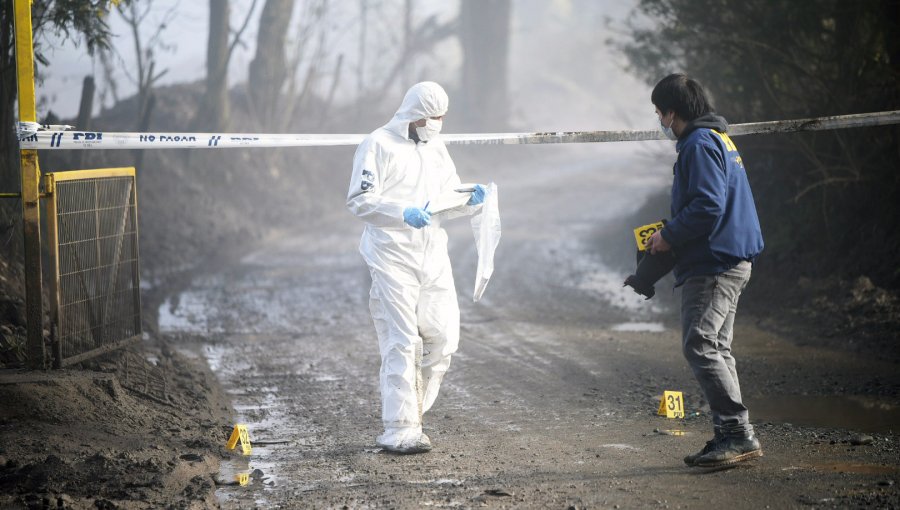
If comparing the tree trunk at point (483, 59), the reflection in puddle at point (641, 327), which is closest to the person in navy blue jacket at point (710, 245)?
the reflection in puddle at point (641, 327)

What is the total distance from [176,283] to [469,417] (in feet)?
23.9

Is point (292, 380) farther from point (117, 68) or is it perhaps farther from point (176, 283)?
point (117, 68)

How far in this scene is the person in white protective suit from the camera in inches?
246

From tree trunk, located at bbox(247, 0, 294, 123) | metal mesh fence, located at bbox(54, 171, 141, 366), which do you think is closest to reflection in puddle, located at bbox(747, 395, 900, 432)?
metal mesh fence, located at bbox(54, 171, 141, 366)

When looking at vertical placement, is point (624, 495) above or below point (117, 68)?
below

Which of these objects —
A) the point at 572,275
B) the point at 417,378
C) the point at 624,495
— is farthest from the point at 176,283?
the point at 624,495

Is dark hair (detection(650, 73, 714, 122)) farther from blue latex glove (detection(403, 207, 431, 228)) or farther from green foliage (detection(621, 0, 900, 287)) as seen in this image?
green foliage (detection(621, 0, 900, 287))

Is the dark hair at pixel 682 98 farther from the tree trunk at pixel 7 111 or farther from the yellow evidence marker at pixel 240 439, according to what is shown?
the tree trunk at pixel 7 111

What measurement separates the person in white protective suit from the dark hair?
4.52ft

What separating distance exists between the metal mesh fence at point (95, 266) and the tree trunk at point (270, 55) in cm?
1462

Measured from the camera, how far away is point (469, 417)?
7.26 meters

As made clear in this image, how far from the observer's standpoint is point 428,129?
21.0 feet

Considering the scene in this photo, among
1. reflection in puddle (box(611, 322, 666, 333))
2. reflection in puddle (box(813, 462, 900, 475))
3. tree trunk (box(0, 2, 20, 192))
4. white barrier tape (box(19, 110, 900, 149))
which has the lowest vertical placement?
reflection in puddle (box(813, 462, 900, 475))

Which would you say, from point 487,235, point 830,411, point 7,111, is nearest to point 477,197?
point 487,235
